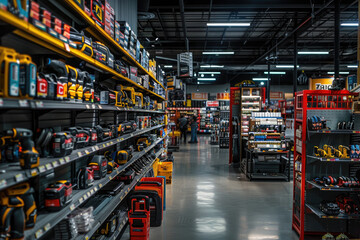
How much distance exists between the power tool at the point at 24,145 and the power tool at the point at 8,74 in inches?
11.2

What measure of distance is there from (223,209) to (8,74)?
16.1ft

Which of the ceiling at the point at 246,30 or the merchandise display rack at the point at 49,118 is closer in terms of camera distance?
the merchandise display rack at the point at 49,118

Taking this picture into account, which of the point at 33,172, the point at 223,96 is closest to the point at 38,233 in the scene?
the point at 33,172

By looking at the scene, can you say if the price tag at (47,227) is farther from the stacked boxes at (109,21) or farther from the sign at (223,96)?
the sign at (223,96)

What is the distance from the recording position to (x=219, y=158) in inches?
494

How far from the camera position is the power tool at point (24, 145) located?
188cm

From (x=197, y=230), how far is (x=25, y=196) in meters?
3.26

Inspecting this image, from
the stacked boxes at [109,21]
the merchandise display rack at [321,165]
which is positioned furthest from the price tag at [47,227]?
the merchandise display rack at [321,165]

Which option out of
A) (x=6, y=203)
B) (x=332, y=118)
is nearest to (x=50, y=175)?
(x=6, y=203)

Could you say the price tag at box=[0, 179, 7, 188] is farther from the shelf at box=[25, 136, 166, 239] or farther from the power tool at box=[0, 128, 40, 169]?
the shelf at box=[25, 136, 166, 239]

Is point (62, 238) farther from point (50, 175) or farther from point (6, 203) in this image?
point (6, 203)

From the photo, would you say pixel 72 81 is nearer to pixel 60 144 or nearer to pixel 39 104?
pixel 60 144

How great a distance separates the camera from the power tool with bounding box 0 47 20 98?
171cm

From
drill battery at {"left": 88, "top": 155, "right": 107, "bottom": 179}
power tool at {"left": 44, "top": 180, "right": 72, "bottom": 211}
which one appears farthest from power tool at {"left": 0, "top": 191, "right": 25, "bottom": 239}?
drill battery at {"left": 88, "top": 155, "right": 107, "bottom": 179}
